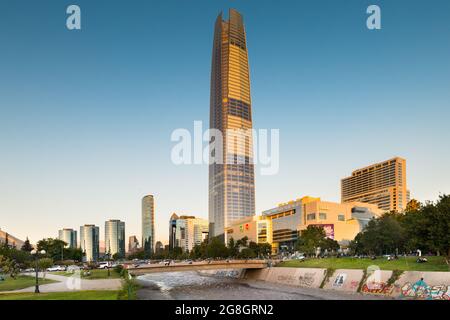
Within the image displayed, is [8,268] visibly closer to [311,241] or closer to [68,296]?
[68,296]

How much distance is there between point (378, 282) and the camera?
6444cm

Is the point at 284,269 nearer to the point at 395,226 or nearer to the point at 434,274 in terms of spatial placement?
the point at 395,226

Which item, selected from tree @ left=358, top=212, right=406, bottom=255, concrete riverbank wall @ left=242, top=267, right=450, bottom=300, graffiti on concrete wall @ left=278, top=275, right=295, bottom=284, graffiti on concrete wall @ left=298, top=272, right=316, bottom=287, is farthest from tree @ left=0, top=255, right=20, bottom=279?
tree @ left=358, top=212, right=406, bottom=255

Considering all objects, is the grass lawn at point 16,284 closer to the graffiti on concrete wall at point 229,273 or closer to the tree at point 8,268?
the tree at point 8,268

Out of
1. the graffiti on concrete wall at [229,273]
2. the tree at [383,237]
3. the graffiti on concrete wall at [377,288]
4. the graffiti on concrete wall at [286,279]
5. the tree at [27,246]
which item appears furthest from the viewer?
the tree at [27,246]

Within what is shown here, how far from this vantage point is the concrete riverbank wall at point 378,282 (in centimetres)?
5412

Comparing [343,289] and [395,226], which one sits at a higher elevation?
[395,226]

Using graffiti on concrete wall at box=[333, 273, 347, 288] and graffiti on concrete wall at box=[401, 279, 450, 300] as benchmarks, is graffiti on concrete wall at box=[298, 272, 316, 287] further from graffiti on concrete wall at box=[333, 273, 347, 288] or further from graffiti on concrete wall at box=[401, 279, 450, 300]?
graffiti on concrete wall at box=[401, 279, 450, 300]

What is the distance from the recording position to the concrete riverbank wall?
178ft

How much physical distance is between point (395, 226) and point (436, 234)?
45449mm

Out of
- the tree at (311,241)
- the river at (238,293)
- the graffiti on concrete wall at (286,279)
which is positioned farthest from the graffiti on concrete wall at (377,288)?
the tree at (311,241)

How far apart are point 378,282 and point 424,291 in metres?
10.0
